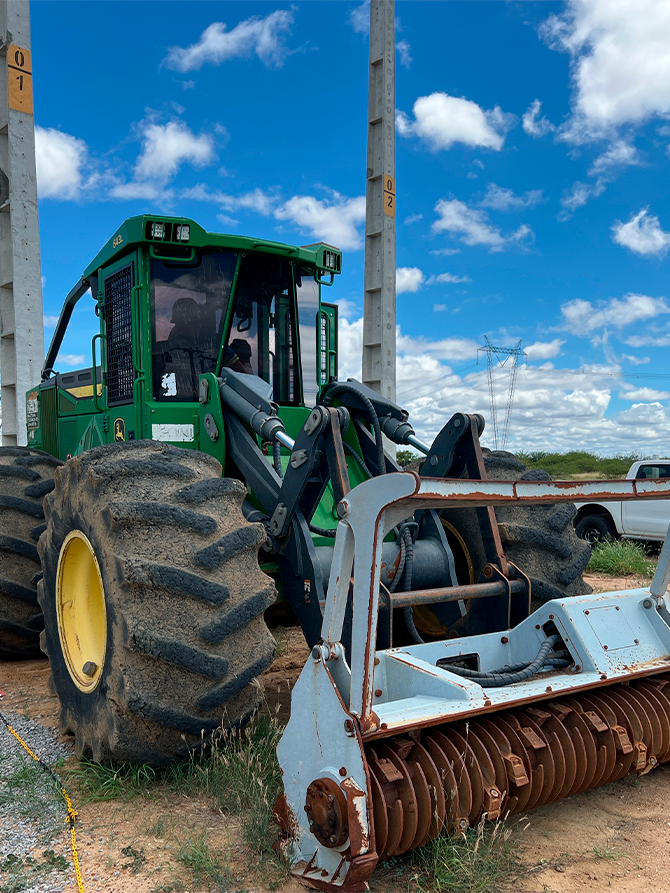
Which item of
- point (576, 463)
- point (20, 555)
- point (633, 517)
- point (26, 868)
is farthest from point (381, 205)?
point (576, 463)

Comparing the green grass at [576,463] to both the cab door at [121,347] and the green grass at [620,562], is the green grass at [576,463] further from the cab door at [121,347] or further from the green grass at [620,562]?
the cab door at [121,347]

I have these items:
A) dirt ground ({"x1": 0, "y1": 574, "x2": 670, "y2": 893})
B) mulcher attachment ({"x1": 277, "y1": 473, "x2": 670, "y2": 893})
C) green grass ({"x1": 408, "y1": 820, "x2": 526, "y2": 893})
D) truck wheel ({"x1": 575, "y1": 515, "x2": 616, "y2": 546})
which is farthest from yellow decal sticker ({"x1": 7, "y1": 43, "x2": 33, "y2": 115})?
truck wheel ({"x1": 575, "y1": 515, "x2": 616, "y2": 546})

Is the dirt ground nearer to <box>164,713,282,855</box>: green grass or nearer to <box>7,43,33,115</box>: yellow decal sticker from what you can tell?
<box>164,713,282,855</box>: green grass

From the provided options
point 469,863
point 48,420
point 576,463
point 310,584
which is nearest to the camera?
point 469,863

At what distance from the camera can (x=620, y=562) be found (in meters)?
10.9

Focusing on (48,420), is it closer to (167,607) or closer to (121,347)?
(121,347)

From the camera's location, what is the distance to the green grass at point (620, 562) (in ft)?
35.6

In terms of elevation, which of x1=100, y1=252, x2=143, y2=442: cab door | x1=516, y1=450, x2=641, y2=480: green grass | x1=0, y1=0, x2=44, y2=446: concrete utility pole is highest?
x1=0, y1=0, x2=44, y2=446: concrete utility pole

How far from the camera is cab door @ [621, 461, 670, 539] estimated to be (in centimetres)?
1216

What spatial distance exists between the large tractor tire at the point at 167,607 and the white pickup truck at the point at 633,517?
9641 mm

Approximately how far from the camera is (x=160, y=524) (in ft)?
10.7

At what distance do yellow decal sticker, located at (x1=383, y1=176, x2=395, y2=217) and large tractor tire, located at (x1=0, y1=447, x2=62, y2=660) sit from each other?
629cm

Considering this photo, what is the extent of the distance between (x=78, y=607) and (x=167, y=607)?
1138 mm

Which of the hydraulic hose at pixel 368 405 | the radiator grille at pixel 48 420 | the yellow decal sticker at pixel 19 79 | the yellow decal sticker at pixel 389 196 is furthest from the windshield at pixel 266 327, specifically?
the yellow decal sticker at pixel 19 79
